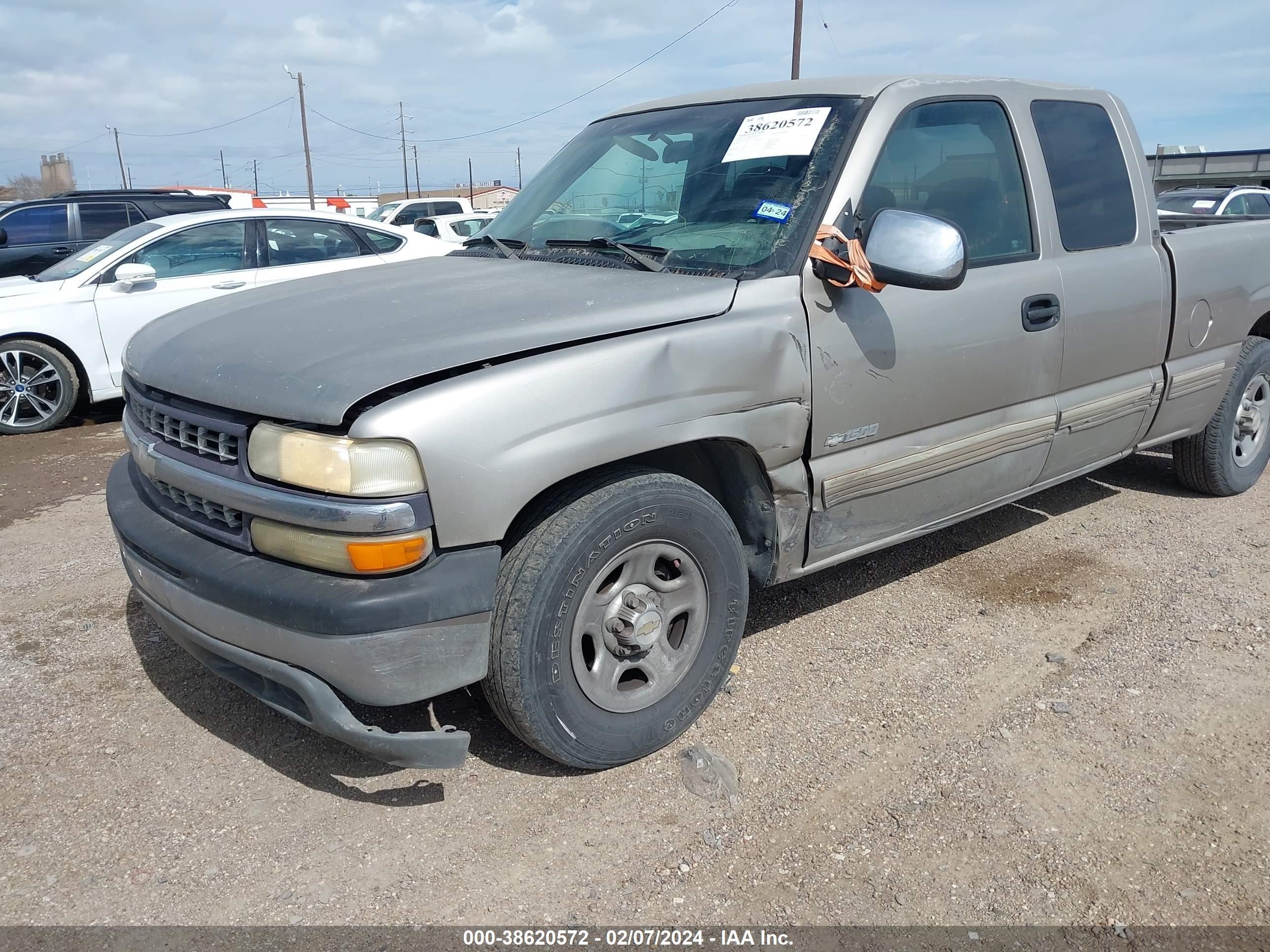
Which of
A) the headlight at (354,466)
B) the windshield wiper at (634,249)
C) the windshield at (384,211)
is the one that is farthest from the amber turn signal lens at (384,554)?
the windshield at (384,211)

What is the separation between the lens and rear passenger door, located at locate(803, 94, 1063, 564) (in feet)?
9.73

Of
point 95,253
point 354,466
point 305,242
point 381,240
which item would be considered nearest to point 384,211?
point 381,240

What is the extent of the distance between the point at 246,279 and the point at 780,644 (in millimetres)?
5696

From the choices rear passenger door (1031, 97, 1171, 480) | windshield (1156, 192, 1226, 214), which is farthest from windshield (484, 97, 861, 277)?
windshield (1156, 192, 1226, 214)

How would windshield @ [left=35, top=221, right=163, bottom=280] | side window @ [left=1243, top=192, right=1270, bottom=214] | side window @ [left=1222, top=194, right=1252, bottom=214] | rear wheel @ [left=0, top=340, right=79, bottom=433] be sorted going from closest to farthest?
rear wheel @ [left=0, top=340, right=79, bottom=433] → windshield @ [left=35, top=221, right=163, bottom=280] → side window @ [left=1222, top=194, right=1252, bottom=214] → side window @ [left=1243, top=192, right=1270, bottom=214]

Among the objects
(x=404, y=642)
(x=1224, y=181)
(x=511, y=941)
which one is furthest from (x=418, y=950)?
(x=1224, y=181)

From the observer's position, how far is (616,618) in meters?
2.62

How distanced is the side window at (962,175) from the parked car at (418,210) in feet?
57.3

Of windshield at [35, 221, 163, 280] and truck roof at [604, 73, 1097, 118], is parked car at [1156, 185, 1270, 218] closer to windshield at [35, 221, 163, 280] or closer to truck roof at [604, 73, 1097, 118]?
truck roof at [604, 73, 1097, 118]

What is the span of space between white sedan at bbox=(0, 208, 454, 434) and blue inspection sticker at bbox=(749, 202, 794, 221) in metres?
4.39

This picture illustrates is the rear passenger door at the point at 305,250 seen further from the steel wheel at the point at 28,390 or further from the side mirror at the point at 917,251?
the side mirror at the point at 917,251

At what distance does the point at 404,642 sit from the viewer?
2.22 meters

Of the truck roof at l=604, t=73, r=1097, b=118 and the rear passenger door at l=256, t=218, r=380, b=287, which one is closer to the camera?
the truck roof at l=604, t=73, r=1097, b=118

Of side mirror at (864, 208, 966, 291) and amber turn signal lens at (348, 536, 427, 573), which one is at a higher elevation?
side mirror at (864, 208, 966, 291)
